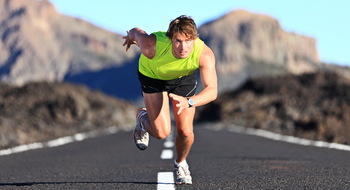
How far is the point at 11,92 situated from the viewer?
90.0 ft

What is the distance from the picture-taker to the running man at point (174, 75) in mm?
4840

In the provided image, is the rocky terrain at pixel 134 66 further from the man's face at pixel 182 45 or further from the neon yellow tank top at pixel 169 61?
the man's face at pixel 182 45

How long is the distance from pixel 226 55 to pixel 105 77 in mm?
37106

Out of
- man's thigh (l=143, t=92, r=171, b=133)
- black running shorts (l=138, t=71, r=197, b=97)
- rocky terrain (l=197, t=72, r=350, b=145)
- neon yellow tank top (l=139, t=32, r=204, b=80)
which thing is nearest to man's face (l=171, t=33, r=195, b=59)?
neon yellow tank top (l=139, t=32, r=204, b=80)

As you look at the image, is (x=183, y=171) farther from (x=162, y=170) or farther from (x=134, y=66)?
(x=134, y=66)

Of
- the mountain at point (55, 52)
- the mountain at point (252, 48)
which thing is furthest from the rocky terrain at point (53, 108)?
the mountain at point (55, 52)

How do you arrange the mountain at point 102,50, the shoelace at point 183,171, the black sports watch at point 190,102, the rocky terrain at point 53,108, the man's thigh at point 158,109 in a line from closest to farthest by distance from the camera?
the black sports watch at point 190,102
the shoelace at point 183,171
the man's thigh at point 158,109
the rocky terrain at point 53,108
the mountain at point 102,50

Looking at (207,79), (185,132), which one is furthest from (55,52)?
(207,79)

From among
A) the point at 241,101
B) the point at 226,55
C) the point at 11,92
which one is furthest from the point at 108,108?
the point at 226,55

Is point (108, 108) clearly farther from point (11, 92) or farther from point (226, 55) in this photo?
point (226, 55)

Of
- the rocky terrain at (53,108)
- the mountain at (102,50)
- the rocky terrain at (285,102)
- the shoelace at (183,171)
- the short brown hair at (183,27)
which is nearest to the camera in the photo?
the short brown hair at (183,27)

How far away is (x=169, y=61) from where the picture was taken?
202 inches

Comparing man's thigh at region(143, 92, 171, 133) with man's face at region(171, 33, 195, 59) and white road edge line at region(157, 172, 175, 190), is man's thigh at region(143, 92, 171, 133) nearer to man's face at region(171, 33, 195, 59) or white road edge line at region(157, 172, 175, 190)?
white road edge line at region(157, 172, 175, 190)

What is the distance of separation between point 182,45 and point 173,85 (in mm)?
833
